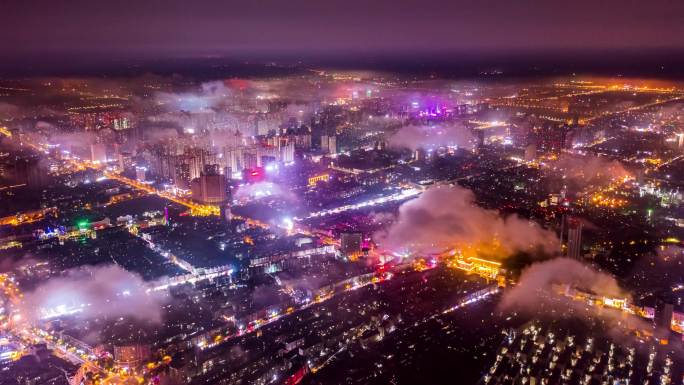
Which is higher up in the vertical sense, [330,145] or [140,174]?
[330,145]

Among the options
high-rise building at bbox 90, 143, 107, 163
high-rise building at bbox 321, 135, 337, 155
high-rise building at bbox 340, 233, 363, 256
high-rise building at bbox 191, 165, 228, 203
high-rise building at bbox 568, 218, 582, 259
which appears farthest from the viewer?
high-rise building at bbox 321, 135, 337, 155

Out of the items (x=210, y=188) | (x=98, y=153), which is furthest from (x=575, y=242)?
(x=98, y=153)

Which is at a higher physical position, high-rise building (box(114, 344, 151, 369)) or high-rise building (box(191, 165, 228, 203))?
high-rise building (box(191, 165, 228, 203))

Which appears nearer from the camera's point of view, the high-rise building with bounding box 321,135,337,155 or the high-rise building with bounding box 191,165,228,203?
the high-rise building with bounding box 191,165,228,203

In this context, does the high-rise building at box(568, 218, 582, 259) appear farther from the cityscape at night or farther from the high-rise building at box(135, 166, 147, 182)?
the high-rise building at box(135, 166, 147, 182)

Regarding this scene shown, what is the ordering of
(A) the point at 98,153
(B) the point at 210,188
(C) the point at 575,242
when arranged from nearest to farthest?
(C) the point at 575,242
(B) the point at 210,188
(A) the point at 98,153

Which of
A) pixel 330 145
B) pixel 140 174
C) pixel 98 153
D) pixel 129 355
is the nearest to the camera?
pixel 129 355

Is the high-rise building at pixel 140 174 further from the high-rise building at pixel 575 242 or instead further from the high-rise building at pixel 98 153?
the high-rise building at pixel 575 242

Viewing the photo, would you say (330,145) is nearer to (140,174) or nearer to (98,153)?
(140,174)

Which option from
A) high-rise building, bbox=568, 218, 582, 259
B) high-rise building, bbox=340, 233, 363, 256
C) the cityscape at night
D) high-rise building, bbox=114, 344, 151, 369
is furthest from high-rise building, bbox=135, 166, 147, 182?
high-rise building, bbox=568, 218, 582, 259

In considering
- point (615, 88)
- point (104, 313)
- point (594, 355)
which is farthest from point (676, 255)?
point (615, 88)

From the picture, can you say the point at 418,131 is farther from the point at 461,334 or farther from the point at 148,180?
the point at 461,334
